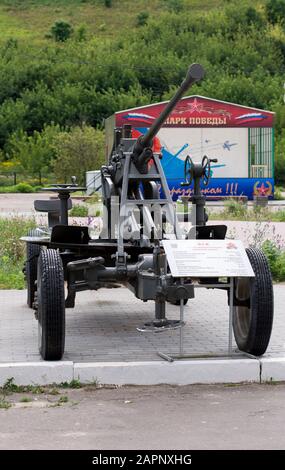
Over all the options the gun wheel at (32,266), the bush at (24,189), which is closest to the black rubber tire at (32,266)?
the gun wheel at (32,266)

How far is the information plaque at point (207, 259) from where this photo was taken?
7.68 meters

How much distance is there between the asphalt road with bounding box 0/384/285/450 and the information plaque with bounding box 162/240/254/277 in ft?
3.14

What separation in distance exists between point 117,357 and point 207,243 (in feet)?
4.22

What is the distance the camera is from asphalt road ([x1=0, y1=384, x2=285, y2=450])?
5887 mm

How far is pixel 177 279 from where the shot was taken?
8031 millimetres

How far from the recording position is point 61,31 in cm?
11462

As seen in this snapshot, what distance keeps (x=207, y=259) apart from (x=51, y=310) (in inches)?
55.4

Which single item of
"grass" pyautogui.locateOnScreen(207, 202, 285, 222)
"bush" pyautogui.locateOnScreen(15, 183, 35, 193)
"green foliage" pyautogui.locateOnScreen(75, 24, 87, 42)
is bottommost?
"bush" pyautogui.locateOnScreen(15, 183, 35, 193)

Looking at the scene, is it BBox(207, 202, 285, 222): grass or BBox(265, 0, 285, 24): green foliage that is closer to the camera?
BBox(207, 202, 285, 222): grass

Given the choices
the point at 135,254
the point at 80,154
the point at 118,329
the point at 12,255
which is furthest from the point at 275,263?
the point at 80,154

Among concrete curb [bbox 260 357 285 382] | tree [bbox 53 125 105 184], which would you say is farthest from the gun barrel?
tree [bbox 53 125 105 184]

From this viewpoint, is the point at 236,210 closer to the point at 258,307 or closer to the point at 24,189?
the point at 258,307

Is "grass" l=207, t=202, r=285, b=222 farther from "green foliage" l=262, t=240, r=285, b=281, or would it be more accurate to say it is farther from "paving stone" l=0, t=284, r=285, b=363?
"paving stone" l=0, t=284, r=285, b=363
